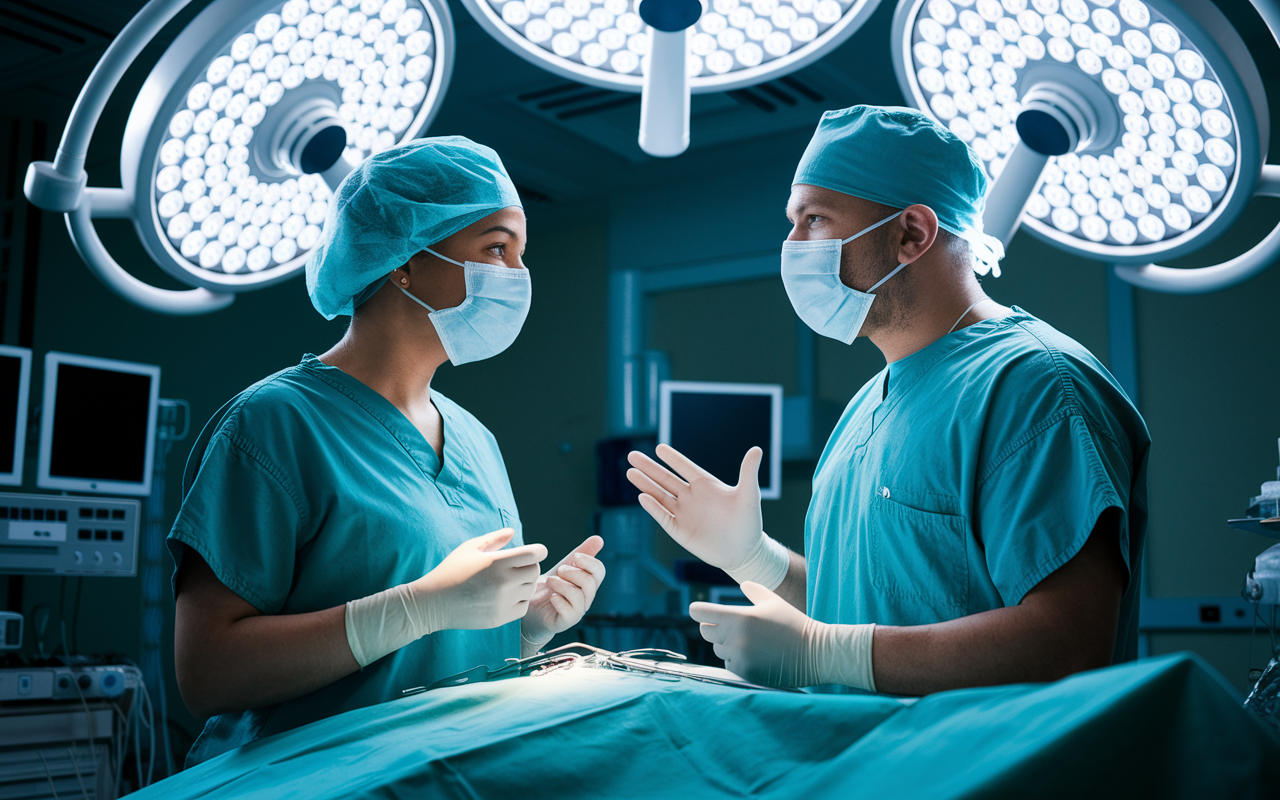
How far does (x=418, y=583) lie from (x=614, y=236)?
4.44m

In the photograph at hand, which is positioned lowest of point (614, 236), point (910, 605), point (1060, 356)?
point (910, 605)

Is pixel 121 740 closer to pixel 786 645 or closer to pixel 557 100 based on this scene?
pixel 786 645

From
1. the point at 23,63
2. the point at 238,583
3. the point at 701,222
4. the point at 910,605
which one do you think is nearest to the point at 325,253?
the point at 238,583

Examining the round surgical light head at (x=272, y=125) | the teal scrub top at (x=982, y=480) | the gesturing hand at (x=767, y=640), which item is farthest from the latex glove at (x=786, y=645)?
the round surgical light head at (x=272, y=125)

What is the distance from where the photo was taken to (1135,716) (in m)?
0.66

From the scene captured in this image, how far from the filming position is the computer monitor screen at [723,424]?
4.12 meters

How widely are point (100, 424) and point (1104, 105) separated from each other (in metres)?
3.36

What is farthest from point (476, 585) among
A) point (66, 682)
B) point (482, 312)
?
point (66, 682)

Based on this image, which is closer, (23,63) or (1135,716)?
(1135,716)

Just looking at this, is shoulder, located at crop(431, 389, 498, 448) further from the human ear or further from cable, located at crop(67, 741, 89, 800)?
cable, located at crop(67, 741, 89, 800)

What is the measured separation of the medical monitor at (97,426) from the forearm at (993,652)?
3.17 metres

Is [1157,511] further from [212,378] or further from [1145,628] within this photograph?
[212,378]

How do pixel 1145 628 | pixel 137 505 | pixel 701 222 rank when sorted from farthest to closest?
1. pixel 701 222
2. pixel 1145 628
3. pixel 137 505

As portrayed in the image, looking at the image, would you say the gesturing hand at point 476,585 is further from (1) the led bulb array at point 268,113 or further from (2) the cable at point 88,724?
(2) the cable at point 88,724
